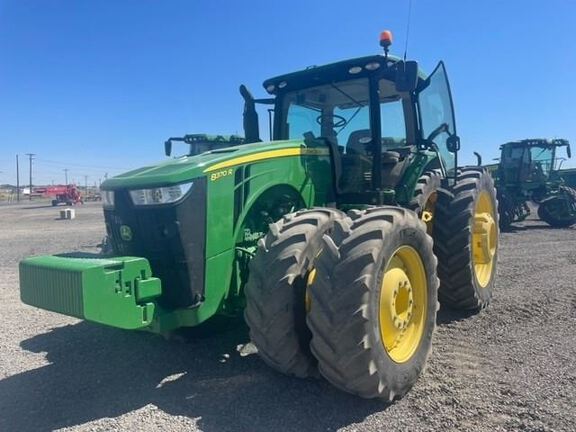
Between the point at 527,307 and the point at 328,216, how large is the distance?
10.7ft

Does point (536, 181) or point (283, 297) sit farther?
point (536, 181)

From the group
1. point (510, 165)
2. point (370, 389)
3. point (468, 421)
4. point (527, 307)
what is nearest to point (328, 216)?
point (370, 389)

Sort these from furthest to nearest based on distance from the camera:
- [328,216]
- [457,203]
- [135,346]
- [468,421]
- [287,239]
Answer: [457,203] < [135,346] < [328,216] < [287,239] < [468,421]

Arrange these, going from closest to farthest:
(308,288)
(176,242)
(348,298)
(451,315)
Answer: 1. (348,298)
2. (308,288)
3. (176,242)
4. (451,315)

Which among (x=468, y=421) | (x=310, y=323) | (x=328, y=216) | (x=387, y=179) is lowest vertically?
(x=468, y=421)

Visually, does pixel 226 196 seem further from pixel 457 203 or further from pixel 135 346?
pixel 457 203

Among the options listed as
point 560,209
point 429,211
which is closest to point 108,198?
point 429,211

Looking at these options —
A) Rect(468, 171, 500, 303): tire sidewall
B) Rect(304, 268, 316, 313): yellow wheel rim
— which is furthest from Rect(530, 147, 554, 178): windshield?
Rect(304, 268, 316, 313): yellow wheel rim

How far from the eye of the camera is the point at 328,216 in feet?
11.8

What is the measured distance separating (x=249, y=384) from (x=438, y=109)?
375 cm

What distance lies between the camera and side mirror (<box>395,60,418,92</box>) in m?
4.05

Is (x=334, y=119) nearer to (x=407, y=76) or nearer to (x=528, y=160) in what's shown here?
(x=407, y=76)

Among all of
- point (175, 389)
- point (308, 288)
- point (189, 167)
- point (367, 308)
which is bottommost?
point (175, 389)

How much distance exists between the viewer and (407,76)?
407cm
